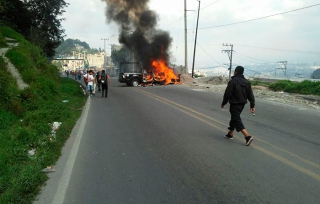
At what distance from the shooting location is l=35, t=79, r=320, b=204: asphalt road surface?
383 cm

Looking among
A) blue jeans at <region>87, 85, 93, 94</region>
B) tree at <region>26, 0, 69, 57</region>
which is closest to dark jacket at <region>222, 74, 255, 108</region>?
blue jeans at <region>87, 85, 93, 94</region>

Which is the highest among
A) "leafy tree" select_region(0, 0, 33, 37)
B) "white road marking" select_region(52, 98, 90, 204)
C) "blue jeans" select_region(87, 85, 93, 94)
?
"leafy tree" select_region(0, 0, 33, 37)

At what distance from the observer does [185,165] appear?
16.2 feet

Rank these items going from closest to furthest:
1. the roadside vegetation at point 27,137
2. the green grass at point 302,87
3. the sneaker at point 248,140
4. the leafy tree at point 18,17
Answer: the roadside vegetation at point 27,137
the sneaker at point 248,140
the green grass at point 302,87
the leafy tree at point 18,17

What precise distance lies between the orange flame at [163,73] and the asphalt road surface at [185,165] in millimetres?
22511

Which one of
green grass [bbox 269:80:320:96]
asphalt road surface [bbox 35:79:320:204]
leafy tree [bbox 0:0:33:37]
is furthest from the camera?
leafy tree [bbox 0:0:33:37]

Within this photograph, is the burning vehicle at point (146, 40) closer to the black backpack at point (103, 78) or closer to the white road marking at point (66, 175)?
the black backpack at point (103, 78)

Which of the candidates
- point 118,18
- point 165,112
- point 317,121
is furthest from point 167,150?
point 118,18

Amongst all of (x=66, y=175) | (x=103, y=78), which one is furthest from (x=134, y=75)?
(x=66, y=175)

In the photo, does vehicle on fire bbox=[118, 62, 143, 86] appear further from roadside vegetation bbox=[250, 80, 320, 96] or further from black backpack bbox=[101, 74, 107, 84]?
roadside vegetation bbox=[250, 80, 320, 96]

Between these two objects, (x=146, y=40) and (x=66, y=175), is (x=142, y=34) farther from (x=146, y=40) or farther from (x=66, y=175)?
(x=66, y=175)

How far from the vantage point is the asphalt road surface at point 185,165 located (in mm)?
3834

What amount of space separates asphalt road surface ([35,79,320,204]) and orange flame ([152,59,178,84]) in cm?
2251

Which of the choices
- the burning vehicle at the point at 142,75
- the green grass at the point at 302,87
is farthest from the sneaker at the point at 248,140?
the burning vehicle at the point at 142,75
